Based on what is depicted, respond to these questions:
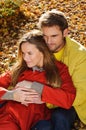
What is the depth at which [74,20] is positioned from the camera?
7.47 m

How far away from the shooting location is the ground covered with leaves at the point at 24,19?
259 inches

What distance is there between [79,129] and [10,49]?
250cm

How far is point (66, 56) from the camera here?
441 centimetres

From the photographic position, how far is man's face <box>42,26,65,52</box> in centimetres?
428

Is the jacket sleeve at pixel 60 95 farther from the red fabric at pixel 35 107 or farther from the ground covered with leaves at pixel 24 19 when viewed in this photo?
the ground covered with leaves at pixel 24 19

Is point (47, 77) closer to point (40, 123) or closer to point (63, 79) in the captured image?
point (63, 79)

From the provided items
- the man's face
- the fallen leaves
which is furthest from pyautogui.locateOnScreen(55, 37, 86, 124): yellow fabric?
the fallen leaves

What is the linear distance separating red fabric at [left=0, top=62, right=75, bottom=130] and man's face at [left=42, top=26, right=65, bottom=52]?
10.2 inches

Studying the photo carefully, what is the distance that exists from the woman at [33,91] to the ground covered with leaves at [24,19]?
5.61 ft

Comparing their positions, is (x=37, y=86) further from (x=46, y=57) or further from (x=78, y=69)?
(x=78, y=69)

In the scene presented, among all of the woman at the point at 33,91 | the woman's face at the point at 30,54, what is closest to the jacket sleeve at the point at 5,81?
the woman at the point at 33,91

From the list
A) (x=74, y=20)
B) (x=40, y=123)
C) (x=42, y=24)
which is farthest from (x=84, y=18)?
(x=40, y=123)

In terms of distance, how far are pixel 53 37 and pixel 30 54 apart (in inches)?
13.9

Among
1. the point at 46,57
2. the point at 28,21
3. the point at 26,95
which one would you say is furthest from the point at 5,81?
the point at 28,21
